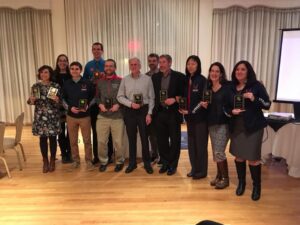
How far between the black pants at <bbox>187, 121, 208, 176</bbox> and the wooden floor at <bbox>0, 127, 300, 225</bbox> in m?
0.16

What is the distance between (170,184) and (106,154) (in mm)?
992

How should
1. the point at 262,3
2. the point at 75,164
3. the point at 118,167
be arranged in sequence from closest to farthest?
the point at 118,167 < the point at 75,164 < the point at 262,3

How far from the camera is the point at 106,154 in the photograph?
3877 millimetres

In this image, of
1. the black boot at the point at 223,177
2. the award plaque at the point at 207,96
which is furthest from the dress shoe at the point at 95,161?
the award plaque at the point at 207,96

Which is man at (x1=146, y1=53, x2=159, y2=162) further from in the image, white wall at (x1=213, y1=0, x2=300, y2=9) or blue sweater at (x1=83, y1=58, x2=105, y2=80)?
white wall at (x1=213, y1=0, x2=300, y2=9)

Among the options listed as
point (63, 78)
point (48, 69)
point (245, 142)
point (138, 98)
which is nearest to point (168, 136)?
point (138, 98)

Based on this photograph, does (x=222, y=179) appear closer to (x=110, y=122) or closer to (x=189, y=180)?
(x=189, y=180)

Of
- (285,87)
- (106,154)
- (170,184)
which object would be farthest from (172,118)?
(285,87)

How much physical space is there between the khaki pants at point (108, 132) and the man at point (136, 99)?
4.7 inches

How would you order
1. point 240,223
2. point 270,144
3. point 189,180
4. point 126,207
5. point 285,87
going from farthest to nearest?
point 285,87
point 270,144
point 189,180
point 126,207
point 240,223

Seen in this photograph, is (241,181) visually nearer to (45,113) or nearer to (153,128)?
(153,128)

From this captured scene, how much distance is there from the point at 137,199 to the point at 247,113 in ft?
4.68

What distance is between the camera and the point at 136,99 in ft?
11.2

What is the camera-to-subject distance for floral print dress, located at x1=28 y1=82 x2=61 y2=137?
3.58 m
